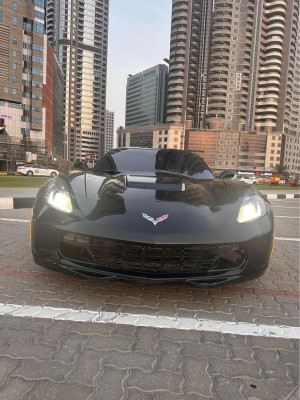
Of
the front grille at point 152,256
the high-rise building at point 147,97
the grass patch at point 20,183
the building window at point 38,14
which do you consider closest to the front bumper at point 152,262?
the front grille at point 152,256

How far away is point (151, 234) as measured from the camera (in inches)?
86.0

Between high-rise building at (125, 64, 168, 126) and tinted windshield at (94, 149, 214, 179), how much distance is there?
530 feet

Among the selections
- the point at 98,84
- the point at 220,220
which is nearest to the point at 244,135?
the point at 98,84

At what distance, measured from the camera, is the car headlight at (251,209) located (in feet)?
8.19

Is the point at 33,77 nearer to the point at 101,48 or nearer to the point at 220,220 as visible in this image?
the point at 220,220

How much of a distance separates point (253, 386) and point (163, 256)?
958 millimetres

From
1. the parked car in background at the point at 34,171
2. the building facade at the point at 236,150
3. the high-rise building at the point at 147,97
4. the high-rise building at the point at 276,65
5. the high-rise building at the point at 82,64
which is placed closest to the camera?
the parked car in background at the point at 34,171

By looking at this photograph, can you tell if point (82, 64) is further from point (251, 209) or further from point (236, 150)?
point (251, 209)

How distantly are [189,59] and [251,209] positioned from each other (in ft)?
422

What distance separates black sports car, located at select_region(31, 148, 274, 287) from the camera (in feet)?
7.25

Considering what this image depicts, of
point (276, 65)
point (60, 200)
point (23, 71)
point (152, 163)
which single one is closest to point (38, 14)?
point (23, 71)

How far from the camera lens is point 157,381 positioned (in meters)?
1.53

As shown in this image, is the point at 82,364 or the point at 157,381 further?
the point at 82,364

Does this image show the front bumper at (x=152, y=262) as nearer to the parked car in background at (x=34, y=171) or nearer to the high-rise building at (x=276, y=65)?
the parked car in background at (x=34, y=171)
